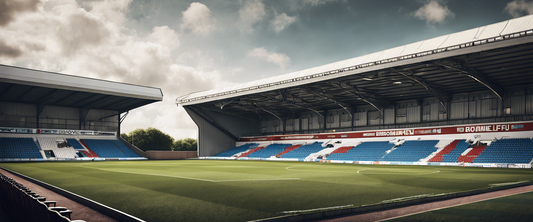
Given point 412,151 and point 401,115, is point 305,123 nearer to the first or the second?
point 401,115

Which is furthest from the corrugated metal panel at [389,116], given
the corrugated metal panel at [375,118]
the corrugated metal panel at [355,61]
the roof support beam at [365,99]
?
the corrugated metal panel at [355,61]

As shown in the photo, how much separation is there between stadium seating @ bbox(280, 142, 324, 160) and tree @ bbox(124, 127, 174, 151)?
197 feet

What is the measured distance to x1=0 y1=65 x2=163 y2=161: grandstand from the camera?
42.3 m

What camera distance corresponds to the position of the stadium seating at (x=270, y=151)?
53.4 m

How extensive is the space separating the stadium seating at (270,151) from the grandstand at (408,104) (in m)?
0.24

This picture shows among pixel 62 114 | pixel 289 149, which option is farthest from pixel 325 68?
pixel 62 114

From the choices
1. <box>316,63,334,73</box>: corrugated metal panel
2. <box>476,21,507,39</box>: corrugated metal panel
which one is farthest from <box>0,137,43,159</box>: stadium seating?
<box>476,21,507,39</box>: corrugated metal panel

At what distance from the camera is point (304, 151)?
4969cm

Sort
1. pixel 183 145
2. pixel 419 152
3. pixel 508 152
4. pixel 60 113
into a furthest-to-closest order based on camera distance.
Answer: pixel 183 145, pixel 60 113, pixel 419 152, pixel 508 152

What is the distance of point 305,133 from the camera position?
189 feet

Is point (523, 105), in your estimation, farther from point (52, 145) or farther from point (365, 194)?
point (52, 145)

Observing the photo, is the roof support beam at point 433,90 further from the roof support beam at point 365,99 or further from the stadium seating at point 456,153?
the roof support beam at point 365,99

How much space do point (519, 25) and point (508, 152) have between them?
1313 centimetres

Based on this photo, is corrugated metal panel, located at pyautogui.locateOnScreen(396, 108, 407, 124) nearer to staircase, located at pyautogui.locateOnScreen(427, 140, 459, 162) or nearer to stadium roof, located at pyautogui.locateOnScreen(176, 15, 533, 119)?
stadium roof, located at pyautogui.locateOnScreen(176, 15, 533, 119)
